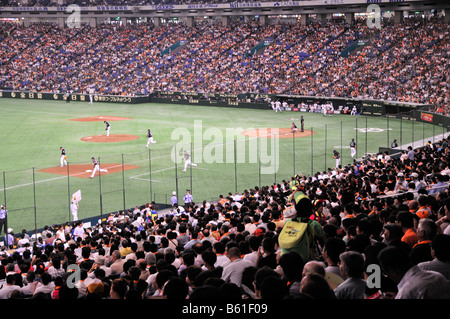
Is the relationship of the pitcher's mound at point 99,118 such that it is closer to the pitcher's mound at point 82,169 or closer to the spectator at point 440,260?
the pitcher's mound at point 82,169

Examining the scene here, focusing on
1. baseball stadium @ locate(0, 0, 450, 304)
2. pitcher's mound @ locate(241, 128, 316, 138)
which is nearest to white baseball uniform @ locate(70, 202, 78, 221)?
baseball stadium @ locate(0, 0, 450, 304)

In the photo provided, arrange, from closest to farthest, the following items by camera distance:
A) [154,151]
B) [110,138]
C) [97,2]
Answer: [154,151] < [110,138] < [97,2]

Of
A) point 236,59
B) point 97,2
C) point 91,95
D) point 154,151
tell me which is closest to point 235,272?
point 154,151

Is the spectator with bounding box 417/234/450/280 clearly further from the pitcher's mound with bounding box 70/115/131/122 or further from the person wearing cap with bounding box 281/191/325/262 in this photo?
the pitcher's mound with bounding box 70/115/131/122

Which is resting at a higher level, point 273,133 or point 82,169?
point 273,133

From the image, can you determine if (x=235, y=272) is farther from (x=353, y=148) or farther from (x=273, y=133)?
(x=273, y=133)
